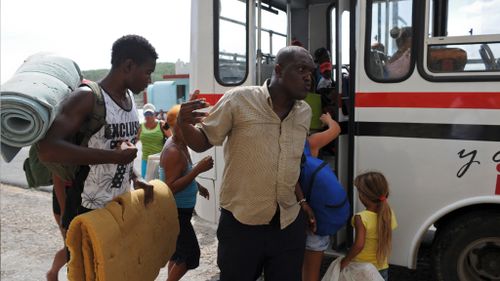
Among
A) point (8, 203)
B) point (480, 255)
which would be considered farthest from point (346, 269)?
point (8, 203)

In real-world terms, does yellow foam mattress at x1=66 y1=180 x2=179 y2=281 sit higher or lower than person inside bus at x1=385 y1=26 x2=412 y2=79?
lower

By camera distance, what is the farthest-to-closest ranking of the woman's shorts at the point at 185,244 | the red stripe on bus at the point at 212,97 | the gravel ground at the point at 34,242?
the gravel ground at the point at 34,242, the red stripe on bus at the point at 212,97, the woman's shorts at the point at 185,244

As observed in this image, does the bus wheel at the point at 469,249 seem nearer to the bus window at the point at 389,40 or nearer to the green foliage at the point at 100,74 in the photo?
the bus window at the point at 389,40

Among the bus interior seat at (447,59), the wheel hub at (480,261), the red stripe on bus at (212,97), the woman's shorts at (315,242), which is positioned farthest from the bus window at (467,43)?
the red stripe on bus at (212,97)

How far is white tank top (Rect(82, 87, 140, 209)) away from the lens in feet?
7.73

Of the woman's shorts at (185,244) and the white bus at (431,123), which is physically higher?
the white bus at (431,123)

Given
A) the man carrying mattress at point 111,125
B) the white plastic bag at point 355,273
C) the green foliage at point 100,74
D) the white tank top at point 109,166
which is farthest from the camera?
the white plastic bag at point 355,273

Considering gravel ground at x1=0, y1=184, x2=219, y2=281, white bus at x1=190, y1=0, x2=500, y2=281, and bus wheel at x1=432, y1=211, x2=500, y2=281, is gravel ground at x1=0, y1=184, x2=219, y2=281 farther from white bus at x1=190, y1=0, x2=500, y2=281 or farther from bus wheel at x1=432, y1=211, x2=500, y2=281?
bus wheel at x1=432, y1=211, x2=500, y2=281

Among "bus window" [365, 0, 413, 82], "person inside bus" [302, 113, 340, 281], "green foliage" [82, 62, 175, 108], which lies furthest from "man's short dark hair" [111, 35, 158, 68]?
"bus window" [365, 0, 413, 82]

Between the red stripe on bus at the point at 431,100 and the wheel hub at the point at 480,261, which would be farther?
the wheel hub at the point at 480,261

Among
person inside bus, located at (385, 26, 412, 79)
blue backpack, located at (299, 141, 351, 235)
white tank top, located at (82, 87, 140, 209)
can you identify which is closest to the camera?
white tank top, located at (82, 87, 140, 209)

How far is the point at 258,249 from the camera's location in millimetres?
2373

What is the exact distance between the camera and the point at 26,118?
201 centimetres

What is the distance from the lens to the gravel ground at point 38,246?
4195 millimetres
